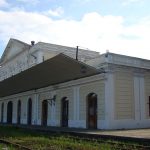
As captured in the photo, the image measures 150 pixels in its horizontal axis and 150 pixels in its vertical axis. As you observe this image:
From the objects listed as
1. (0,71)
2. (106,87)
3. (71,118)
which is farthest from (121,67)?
(0,71)

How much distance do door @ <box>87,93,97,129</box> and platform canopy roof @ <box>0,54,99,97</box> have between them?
1793 millimetres

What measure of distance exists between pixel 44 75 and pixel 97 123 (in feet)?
21.4

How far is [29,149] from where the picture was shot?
11609 mm

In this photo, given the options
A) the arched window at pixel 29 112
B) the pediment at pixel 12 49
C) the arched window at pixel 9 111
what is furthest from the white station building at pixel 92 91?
the pediment at pixel 12 49

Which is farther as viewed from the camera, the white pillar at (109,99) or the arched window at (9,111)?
the arched window at (9,111)

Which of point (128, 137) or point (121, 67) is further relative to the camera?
point (121, 67)

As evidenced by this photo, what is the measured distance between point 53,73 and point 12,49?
2465cm

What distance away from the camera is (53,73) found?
25.0 metres

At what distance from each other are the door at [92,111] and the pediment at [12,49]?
20.3 meters

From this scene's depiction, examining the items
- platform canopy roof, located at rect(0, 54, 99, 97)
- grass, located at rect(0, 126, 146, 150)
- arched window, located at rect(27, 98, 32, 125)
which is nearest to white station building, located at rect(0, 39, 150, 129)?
platform canopy roof, located at rect(0, 54, 99, 97)

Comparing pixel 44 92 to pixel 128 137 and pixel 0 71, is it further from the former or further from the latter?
pixel 0 71

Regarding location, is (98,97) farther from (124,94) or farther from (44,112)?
(44,112)

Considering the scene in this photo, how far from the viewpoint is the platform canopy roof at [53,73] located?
845 inches

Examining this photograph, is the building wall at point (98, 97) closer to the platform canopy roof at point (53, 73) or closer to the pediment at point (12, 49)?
the platform canopy roof at point (53, 73)
